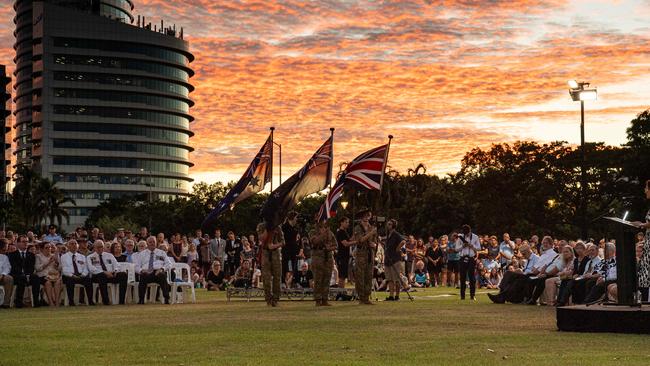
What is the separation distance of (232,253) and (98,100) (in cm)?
14296

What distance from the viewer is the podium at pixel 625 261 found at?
1508cm

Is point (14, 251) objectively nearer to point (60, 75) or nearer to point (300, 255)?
point (300, 255)

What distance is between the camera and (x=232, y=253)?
133ft

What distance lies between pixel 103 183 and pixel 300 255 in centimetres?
15285

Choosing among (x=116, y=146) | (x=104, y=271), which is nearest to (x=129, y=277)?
(x=104, y=271)

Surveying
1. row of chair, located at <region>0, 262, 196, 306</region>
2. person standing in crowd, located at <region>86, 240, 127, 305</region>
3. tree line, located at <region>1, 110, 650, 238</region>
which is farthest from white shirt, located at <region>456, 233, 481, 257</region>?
tree line, located at <region>1, 110, 650, 238</region>

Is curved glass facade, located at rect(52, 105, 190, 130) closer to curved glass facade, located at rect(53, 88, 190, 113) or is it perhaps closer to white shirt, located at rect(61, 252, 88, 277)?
curved glass facade, located at rect(53, 88, 190, 113)

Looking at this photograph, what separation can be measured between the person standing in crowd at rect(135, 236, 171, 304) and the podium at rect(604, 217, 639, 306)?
1560 cm

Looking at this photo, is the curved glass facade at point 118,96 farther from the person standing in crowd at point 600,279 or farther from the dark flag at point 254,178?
the person standing in crowd at point 600,279

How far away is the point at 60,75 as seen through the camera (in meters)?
174

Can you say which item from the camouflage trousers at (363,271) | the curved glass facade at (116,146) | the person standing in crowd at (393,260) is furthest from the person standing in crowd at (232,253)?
the curved glass facade at (116,146)

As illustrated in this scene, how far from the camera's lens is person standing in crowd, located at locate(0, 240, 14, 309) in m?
26.4

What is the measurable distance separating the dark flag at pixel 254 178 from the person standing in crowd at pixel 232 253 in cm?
1175

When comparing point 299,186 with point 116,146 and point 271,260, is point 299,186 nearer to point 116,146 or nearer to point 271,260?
point 271,260
